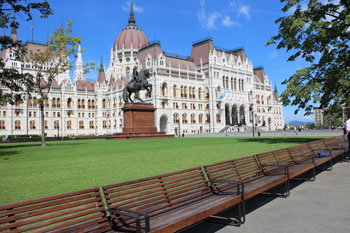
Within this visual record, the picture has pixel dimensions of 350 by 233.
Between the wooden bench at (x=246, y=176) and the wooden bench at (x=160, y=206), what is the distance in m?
0.26

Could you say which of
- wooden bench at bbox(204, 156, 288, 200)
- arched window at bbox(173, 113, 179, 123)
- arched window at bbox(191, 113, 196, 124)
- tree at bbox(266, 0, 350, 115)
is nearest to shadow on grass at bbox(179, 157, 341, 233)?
wooden bench at bbox(204, 156, 288, 200)

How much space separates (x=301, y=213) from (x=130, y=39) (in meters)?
96.6

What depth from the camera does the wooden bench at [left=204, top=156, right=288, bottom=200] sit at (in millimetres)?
6125

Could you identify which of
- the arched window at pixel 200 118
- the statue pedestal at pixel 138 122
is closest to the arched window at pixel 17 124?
the arched window at pixel 200 118

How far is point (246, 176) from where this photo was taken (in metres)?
7.26

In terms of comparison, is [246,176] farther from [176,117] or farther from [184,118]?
[184,118]

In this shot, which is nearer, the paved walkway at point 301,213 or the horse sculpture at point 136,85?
the paved walkway at point 301,213

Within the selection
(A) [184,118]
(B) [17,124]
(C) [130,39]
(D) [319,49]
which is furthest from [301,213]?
(C) [130,39]

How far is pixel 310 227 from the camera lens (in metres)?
5.01

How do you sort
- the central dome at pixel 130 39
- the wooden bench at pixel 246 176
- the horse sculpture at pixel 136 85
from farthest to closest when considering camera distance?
the central dome at pixel 130 39 < the horse sculpture at pixel 136 85 < the wooden bench at pixel 246 176

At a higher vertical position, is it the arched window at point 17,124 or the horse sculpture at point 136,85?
the horse sculpture at point 136,85

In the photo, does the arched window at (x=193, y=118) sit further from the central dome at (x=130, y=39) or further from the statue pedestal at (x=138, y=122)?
the statue pedestal at (x=138, y=122)

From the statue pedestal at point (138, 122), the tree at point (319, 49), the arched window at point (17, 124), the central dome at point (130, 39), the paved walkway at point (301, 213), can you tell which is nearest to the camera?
the paved walkway at point (301, 213)

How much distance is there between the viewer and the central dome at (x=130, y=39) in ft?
315
